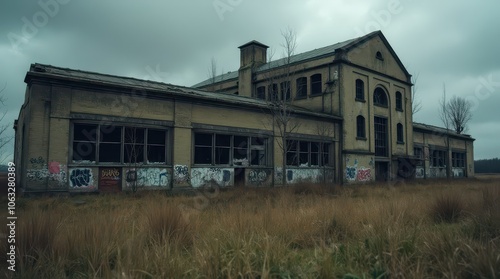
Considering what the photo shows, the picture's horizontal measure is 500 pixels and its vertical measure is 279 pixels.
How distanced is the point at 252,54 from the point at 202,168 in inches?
688

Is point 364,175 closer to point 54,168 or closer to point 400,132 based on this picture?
point 400,132

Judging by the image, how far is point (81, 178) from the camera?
1553 cm

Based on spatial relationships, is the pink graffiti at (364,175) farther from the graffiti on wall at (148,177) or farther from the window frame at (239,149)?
the graffiti on wall at (148,177)

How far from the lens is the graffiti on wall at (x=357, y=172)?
90.8ft

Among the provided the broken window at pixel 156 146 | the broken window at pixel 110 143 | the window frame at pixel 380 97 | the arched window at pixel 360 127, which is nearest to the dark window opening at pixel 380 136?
the window frame at pixel 380 97

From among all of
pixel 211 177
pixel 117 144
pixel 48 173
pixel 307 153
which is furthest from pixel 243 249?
pixel 307 153

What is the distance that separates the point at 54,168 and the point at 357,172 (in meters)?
21.7

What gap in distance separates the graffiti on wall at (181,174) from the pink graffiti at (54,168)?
5453mm

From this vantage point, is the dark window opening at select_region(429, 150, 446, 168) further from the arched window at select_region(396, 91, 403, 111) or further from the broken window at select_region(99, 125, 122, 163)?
the broken window at select_region(99, 125, 122, 163)

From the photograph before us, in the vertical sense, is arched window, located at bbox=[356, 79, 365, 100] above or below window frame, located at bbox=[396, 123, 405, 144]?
above

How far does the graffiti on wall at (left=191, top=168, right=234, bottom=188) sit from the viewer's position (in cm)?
1923

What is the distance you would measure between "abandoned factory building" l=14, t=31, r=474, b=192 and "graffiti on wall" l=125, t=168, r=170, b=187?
50 millimetres

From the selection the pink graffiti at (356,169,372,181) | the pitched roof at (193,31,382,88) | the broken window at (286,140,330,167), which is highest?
the pitched roof at (193,31,382,88)

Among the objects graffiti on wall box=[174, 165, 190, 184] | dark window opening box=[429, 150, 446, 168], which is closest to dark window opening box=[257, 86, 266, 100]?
graffiti on wall box=[174, 165, 190, 184]
